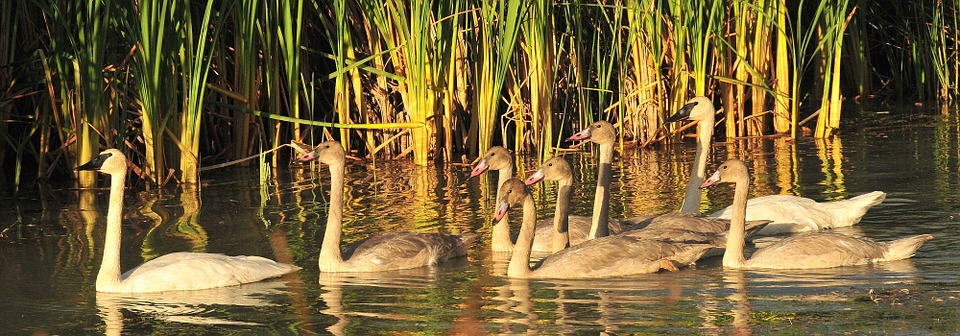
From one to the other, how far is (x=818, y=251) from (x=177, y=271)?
3850 millimetres

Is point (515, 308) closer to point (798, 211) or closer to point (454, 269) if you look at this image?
point (454, 269)

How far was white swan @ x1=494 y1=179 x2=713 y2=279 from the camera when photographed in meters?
9.36

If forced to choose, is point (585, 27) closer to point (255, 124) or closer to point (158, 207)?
point (255, 124)

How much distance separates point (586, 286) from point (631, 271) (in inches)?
21.1

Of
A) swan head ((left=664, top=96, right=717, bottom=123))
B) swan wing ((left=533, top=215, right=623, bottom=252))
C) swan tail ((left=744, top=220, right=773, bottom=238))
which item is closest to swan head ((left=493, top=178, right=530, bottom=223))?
swan wing ((left=533, top=215, right=623, bottom=252))

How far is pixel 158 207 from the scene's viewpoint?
12789 mm

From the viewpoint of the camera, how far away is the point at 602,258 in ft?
30.9

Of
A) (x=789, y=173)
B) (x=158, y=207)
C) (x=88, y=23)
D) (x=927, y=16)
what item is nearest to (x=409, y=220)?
(x=158, y=207)

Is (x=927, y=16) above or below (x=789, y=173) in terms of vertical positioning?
above

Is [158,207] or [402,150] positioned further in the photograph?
[402,150]

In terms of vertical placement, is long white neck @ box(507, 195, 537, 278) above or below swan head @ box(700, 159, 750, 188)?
below

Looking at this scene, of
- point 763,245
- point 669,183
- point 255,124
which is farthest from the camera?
point 255,124

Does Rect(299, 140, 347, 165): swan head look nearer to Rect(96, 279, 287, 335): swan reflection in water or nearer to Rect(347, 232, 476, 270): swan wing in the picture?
Rect(347, 232, 476, 270): swan wing

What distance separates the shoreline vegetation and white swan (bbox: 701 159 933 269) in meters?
4.01
